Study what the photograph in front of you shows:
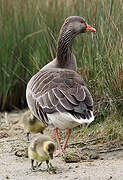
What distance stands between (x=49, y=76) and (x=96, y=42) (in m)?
0.99

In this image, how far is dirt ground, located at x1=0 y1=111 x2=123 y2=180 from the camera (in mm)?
4314

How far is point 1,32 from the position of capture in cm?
832

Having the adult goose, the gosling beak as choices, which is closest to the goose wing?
the adult goose

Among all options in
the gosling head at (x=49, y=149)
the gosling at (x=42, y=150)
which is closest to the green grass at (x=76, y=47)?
the gosling at (x=42, y=150)

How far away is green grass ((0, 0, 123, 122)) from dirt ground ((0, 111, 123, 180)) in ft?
2.32

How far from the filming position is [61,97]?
16.2 ft

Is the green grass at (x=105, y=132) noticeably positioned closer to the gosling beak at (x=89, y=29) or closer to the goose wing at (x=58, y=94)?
the goose wing at (x=58, y=94)

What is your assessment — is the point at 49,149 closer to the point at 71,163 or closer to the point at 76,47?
the point at 71,163

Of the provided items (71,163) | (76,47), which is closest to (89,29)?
(76,47)

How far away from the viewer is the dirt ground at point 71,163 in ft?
14.2

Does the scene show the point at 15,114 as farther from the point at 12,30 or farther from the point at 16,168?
the point at 16,168

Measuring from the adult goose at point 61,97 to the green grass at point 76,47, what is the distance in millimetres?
293

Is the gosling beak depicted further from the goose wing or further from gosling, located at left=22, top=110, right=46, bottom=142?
gosling, located at left=22, top=110, right=46, bottom=142

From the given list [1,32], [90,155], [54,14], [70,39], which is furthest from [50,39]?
[90,155]
